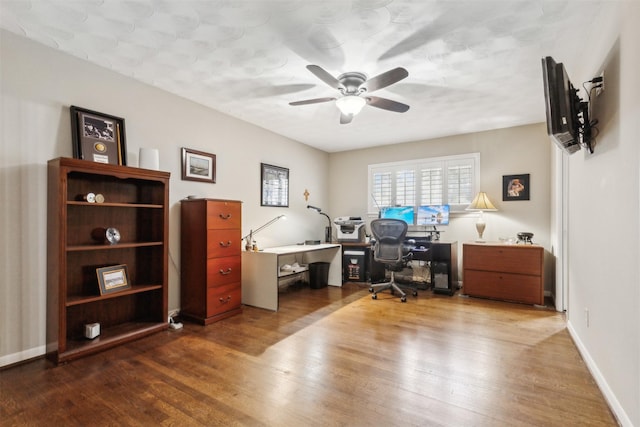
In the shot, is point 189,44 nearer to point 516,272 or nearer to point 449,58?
point 449,58

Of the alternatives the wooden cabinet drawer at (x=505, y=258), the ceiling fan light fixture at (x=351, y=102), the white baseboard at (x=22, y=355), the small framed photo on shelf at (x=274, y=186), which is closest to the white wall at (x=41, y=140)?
the white baseboard at (x=22, y=355)

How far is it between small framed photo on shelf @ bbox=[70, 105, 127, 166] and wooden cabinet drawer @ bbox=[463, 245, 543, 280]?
13.4 ft

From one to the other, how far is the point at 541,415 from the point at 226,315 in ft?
8.73

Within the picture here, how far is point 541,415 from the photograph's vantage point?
5.19 feet

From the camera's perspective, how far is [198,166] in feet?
11.1

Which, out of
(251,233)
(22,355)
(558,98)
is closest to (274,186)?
(251,233)

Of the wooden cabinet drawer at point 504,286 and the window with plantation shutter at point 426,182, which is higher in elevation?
the window with plantation shutter at point 426,182

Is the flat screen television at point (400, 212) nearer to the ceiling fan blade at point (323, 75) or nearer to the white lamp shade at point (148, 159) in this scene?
the ceiling fan blade at point (323, 75)

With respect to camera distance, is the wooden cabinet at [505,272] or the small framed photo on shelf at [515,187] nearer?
the wooden cabinet at [505,272]

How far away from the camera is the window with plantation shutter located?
4.55m

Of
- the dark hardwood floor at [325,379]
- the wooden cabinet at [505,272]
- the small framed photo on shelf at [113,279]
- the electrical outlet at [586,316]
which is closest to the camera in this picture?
the dark hardwood floor at [325,379]

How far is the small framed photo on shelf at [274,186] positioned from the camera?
4.29 m

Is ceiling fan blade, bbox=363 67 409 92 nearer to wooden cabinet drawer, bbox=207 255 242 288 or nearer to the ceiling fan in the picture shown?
the ceiling fan

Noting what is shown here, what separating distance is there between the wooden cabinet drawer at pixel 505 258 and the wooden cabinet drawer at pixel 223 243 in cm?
293
